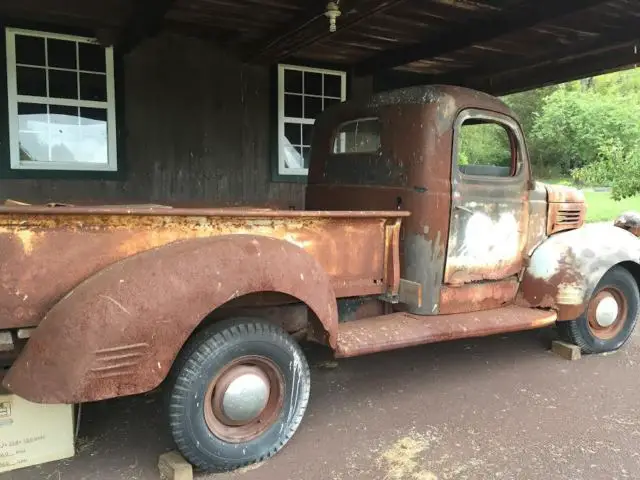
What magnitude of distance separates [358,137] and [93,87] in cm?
324

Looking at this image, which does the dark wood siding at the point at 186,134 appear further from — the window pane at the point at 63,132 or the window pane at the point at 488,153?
the window pane at the point at 488,153

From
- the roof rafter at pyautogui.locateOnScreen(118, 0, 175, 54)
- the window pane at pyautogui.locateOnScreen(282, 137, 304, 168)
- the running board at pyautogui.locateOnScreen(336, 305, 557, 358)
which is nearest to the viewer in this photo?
the running board at pyautogui.locateOnScreen(336, 305, 557, 358)

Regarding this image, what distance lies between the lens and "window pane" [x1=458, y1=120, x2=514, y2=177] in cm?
407

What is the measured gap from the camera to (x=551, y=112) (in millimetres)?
24906

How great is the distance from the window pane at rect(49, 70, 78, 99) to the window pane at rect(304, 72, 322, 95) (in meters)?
2.85

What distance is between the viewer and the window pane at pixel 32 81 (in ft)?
18.3

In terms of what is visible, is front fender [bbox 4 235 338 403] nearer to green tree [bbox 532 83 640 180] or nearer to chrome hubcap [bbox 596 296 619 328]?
chrome hubcap [bbox 596 296 619 328]

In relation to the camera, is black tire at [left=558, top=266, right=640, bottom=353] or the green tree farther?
the green tree

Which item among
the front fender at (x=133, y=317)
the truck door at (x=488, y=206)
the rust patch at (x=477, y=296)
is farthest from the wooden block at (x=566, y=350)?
the front fender at (x=133, y=317)

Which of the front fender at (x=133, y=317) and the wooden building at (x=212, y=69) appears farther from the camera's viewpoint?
the wooden building at (x=212, y=69)

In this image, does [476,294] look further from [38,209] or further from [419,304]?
[38,209]

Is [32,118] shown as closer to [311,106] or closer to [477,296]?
[311,106]

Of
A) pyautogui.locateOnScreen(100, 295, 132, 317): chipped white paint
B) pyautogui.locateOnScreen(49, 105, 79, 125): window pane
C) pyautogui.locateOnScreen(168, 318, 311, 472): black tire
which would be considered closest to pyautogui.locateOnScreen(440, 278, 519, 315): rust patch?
pyautogui.locateOnScreen(168, 318, 311, 472): black tire

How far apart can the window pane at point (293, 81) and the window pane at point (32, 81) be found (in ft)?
9.28
